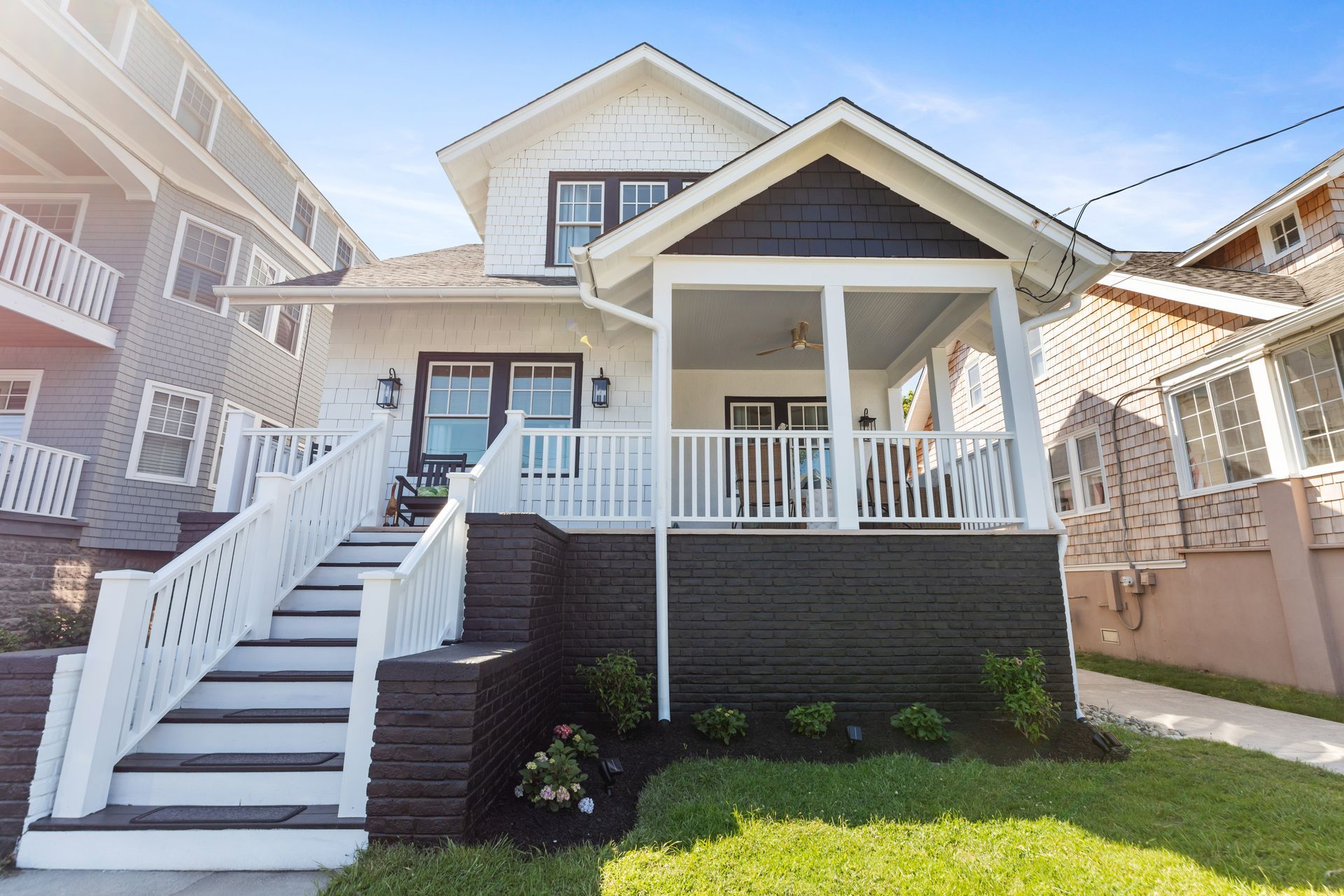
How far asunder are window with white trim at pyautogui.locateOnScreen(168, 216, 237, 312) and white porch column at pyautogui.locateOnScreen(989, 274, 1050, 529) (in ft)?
38.0

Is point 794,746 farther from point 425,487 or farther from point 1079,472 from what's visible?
point 1079,472

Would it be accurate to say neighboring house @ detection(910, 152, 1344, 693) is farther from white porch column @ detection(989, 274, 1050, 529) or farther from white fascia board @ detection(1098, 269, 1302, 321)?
white porch column @ detection(989, 274, 1050, 529)

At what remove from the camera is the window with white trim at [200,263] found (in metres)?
10.7

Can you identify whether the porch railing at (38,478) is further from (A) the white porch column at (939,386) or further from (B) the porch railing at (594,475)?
(A) the white porch column at (939,386)

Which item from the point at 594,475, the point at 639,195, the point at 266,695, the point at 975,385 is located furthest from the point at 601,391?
the point at 975,385

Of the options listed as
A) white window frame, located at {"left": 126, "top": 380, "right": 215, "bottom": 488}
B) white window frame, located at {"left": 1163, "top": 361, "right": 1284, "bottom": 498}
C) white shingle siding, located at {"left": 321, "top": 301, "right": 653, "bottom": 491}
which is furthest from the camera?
white window frame, located at {"left": 126, "top": 380, "right": 215, "bottom": 488}

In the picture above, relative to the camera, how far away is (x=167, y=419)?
10.2 meters

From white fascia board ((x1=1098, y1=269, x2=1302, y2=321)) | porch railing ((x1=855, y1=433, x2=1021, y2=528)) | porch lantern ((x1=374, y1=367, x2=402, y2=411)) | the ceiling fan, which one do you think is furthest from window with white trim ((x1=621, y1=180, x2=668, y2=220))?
white fascia board ((x1=1098, y1=269, x2=1302, y2=321))

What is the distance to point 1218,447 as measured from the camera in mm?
8258

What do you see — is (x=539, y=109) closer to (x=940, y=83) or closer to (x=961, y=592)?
(x=940, y=83)

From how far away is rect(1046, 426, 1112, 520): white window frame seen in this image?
33.5 feet

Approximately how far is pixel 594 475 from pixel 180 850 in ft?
16.3

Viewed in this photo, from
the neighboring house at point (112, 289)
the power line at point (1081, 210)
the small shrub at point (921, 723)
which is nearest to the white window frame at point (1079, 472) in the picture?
the power line at point (1081, 210)

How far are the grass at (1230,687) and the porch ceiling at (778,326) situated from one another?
5.21 m
